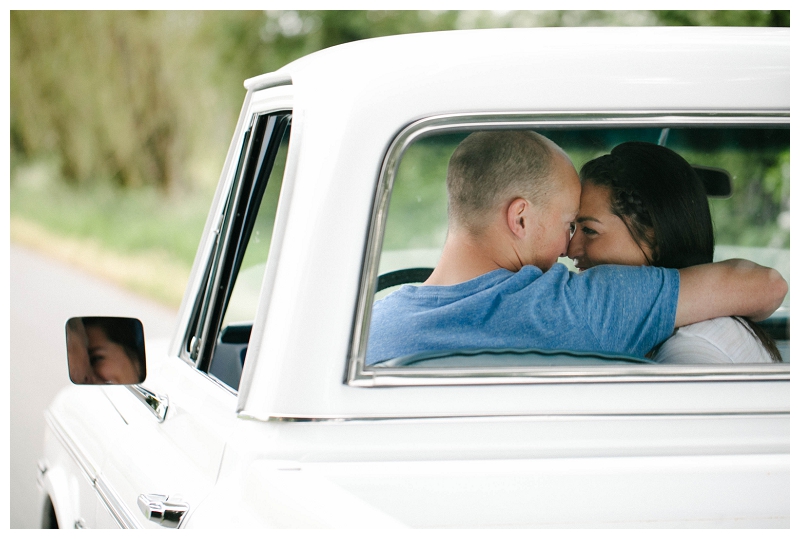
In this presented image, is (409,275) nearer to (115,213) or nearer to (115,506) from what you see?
(115,506)

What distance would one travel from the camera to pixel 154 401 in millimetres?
1879

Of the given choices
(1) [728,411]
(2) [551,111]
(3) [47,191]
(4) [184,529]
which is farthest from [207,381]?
(3) [47,191]

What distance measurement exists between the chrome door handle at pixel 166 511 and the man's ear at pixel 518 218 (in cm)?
82

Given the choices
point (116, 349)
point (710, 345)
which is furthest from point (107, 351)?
point (710, 345)

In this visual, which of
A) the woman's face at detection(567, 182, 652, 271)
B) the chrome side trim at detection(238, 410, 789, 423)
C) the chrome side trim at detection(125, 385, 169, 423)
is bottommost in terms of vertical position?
the chrome side trim at detection(125, 385, 169, 423)

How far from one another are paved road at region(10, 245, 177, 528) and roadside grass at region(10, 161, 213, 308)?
429 mm

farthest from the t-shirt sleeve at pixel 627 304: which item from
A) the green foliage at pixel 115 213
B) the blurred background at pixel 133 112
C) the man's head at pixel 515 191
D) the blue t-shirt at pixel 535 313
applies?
the blurred background at pixel 133 112

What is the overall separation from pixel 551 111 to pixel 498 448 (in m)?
0.58

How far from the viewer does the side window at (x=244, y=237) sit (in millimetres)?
1810

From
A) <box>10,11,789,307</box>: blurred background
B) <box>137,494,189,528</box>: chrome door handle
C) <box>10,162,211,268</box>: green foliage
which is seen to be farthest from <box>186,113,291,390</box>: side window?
<box>10,11,789,307</box>: blurred background

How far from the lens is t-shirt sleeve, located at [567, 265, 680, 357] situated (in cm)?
159

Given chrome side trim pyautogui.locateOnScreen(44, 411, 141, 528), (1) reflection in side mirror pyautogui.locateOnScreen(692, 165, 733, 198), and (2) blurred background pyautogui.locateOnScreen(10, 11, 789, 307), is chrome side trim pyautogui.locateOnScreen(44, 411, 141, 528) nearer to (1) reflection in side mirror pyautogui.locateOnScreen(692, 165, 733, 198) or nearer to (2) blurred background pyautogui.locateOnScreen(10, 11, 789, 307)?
(1) reflection in side mirror pyautogui.locateOnScreen(692, 165, 733, 198)

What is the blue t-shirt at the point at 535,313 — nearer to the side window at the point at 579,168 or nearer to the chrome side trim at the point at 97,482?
the side window at the point at 579,168

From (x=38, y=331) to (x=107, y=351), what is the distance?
7946 millimetres
